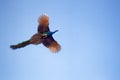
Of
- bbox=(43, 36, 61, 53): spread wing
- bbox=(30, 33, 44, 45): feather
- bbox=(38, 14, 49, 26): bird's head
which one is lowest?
bbox=(43, 36, 61, 53): spread wing

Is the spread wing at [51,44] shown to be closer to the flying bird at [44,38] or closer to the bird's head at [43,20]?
the flying bird at [44,38]

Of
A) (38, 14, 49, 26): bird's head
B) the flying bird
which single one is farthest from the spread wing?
(38, 14, 49, 26): bird's head

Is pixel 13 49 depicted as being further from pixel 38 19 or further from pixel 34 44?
pixel 38 19

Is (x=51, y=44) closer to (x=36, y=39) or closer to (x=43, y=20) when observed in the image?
(x=36, y=39)

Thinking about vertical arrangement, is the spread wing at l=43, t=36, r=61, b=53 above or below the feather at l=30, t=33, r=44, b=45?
below

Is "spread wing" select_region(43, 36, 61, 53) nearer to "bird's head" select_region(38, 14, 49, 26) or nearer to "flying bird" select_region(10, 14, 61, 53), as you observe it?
Result: "flying bird" select_region(10, 14, 61, 53)

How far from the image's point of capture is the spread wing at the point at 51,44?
7.09 ft

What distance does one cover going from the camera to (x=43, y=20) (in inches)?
85.7

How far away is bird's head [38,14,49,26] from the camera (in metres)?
2.16

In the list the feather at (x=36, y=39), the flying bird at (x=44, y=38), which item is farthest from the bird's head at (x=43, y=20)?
the feather at (x=36, y=39)

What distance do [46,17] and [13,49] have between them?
59 cm

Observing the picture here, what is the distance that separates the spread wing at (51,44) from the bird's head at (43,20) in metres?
0.18

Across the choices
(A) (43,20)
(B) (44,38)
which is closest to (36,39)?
(B) (44,38)

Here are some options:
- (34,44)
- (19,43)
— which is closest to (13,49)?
(19,43)
